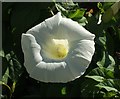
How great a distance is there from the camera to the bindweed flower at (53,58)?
162 cm

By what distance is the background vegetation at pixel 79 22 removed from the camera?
70.4 inches

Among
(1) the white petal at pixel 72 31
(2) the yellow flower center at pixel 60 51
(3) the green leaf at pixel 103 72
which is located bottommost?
(3) the green leaf at pixel 103 72

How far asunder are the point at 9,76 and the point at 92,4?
0.44 metres

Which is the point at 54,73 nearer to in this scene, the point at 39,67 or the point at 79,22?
the point at 39,67

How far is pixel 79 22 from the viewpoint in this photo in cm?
180

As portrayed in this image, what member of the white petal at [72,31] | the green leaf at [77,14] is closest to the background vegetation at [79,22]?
the green leaf at [77,14]

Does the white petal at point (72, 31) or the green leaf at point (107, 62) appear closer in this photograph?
the white petal at point (72, 31)

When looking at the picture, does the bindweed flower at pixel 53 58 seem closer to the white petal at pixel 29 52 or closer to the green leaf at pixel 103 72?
the white petal at pixel 29 52

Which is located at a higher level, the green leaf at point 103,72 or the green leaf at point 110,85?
the green leaf at point 103,72

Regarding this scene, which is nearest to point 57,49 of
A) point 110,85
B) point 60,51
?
point 60,51

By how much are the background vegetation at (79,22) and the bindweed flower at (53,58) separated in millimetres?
115

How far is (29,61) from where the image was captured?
5.43ft

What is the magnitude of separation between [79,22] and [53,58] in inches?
6.6

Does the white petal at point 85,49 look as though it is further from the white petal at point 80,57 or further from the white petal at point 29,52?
the white petal at point 29,52
